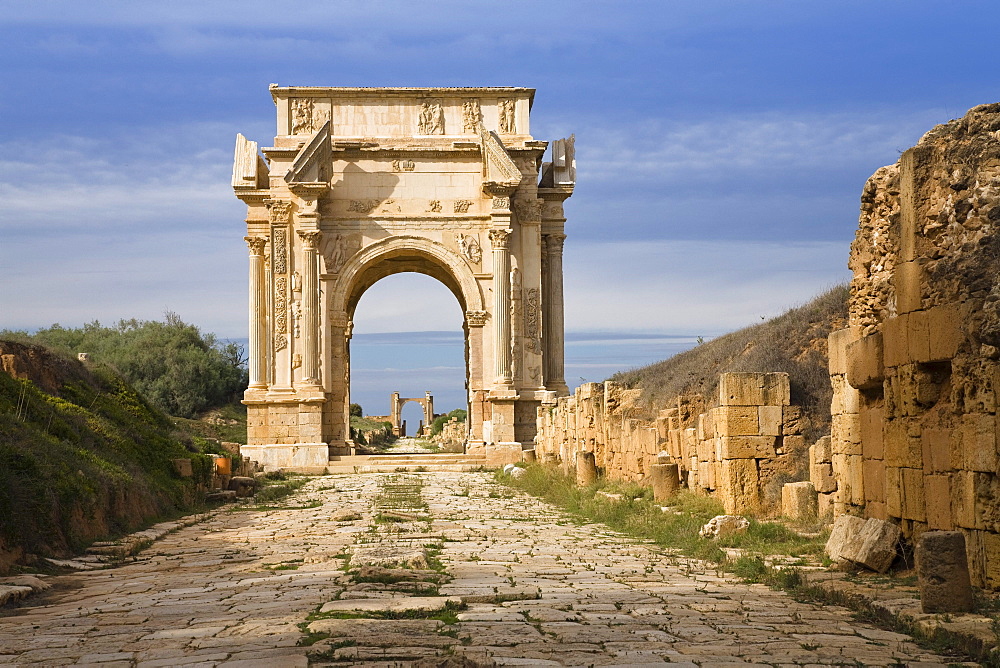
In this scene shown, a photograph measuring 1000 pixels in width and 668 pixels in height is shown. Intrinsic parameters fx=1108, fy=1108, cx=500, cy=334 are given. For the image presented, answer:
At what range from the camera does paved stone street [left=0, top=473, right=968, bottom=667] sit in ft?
19.1

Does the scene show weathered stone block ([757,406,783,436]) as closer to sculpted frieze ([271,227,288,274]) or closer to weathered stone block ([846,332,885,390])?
weathered stone block ([846,332,885,390])

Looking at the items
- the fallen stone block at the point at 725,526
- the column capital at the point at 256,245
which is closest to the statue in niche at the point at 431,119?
the column capital at the point at 256,245

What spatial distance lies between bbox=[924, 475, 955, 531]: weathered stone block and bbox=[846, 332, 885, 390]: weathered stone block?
1336mm

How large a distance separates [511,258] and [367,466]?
677 centimetres

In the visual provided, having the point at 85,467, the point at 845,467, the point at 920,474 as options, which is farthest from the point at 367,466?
the point at 920,474

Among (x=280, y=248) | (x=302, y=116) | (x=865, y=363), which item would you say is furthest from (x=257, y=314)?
(x=865, y=363)

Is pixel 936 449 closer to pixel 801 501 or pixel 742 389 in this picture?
pixel 801 501

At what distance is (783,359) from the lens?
1434 centimetres

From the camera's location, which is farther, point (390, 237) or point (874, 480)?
point (390, 237)

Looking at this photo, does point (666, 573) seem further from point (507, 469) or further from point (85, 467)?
point (507, 469)

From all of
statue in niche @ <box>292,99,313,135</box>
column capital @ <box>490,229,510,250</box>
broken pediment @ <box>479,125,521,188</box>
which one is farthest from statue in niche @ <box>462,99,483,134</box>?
statue in niche @ <box>292,99,313,135</box>

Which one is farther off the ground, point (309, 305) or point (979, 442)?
point (309, 305)

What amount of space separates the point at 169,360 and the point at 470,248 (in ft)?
59.2

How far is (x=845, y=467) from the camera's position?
10.1 m
